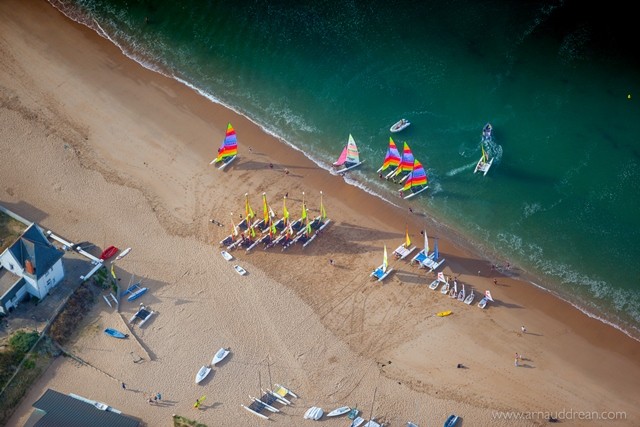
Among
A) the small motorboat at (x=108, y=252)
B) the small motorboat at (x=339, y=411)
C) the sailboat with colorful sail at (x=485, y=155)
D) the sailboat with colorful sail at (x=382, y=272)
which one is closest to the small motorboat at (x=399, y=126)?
the sailboat with colorful sail at (x=485, y=155)

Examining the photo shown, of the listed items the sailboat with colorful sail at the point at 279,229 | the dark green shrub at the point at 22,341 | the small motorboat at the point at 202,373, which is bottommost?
the small motorboat at the point at 202,373

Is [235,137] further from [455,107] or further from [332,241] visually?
[455,107]

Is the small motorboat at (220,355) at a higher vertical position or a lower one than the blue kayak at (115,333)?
lower

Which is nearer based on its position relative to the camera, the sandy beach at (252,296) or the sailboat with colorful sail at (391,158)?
the sandy beach at (252,296)

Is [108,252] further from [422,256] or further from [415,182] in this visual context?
[415,182]

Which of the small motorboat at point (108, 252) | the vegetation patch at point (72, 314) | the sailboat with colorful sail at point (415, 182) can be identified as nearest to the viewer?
the vegetation patch at point (72, 314)

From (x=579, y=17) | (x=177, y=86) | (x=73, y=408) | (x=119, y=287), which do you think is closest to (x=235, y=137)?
(x=177, y=86)

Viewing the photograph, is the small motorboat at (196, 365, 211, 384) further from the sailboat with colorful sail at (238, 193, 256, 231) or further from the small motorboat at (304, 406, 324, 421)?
the sailboat with colorful sail at (238, 193, 256, 231)

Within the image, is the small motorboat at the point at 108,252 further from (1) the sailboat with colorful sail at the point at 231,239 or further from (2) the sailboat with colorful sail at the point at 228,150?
(2) the sailboat with colorful sail at the point at 228,150

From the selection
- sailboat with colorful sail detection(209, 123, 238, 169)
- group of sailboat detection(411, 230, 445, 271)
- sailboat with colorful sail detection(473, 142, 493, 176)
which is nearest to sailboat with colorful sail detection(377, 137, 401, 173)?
sailboat with colorful sail detection(473, 142, 493, 176)
